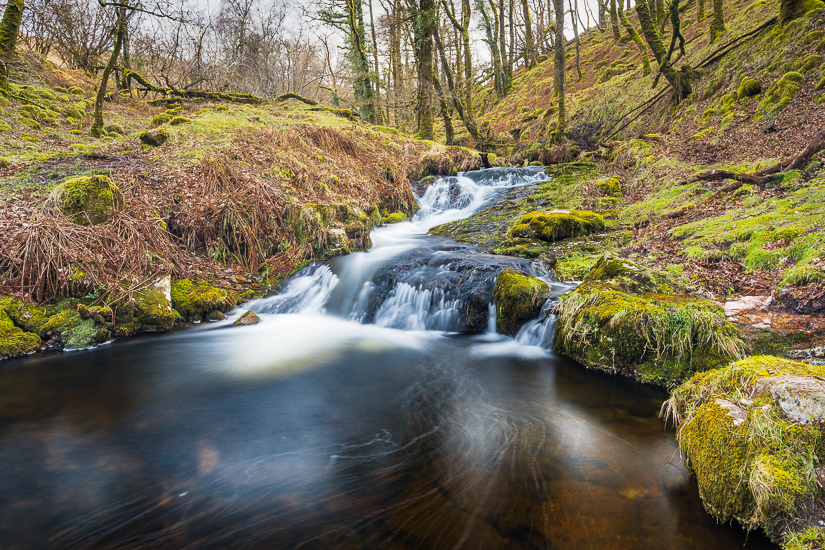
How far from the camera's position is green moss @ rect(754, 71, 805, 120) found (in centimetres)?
983

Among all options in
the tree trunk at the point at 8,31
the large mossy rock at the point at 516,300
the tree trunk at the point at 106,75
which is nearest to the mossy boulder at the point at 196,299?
the large mossy rock at the point at 516,300

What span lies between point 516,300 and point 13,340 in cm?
743

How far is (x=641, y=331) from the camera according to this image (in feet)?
14.3

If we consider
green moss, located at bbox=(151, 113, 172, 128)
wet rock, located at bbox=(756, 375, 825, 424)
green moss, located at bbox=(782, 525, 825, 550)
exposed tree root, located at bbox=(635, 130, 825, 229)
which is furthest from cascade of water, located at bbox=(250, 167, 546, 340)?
green moss, located at bbox=(151, 113, 172, 128)

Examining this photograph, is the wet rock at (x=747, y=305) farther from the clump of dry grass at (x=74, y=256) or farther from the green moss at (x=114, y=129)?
the green moss at (x=114, y=129)

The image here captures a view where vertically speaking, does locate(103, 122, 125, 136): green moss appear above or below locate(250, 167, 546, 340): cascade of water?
above

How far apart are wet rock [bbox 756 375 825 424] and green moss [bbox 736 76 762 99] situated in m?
13.1

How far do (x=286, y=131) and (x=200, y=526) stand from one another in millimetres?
13001

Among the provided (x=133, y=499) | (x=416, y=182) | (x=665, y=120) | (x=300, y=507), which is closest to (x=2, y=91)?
(x=416, y=182)

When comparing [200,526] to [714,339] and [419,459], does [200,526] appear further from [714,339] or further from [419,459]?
[714,339]

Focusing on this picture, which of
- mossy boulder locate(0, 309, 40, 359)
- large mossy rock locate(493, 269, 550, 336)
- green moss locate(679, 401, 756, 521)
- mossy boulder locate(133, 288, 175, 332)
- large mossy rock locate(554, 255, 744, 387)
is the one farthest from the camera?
mossy boulder locate(133, 288, 175, 332)

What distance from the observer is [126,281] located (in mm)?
6309

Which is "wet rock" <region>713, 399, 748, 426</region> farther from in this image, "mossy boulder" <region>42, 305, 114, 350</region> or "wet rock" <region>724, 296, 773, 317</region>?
"mossy boulder" <region>42, 305, 114, 350</region>

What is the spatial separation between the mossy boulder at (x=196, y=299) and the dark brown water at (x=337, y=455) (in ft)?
4.31
